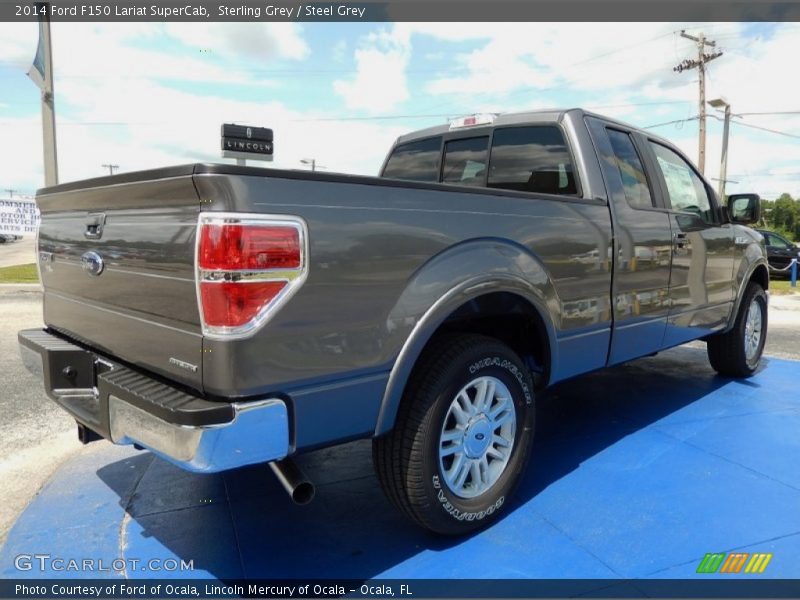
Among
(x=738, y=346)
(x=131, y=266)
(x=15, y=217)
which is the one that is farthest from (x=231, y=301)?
(x=15, y=217)

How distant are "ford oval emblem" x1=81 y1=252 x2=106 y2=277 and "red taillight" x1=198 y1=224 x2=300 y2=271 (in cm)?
86

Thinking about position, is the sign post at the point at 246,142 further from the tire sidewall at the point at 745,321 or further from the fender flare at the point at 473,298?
the tire sidewall at the point at 745,321

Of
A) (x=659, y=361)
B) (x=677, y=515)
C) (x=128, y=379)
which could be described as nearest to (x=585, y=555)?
(x=677, y=515)

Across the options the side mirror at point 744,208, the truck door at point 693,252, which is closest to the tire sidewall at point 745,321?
the truck door at point 693,252

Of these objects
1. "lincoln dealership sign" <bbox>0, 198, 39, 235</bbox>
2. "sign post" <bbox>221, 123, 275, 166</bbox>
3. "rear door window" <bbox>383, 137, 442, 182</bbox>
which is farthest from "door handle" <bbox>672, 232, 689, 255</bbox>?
"lincoln dealership sign" <bbox>0, 198, 39, 235</bbox>

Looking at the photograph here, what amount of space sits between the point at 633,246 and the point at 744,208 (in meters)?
1.84

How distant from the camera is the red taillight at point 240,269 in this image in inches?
73.5

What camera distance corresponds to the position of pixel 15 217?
1416 centimetres

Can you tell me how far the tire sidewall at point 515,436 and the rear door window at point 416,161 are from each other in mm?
2044

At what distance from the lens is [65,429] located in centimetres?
419

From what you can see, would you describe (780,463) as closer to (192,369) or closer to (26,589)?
(192,369)

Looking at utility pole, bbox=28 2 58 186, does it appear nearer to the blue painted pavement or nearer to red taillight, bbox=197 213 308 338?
the blue painted pavement

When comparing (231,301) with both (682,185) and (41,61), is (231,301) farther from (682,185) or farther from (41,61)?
(41,61)

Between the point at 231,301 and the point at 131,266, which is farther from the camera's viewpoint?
the point at 131,266
